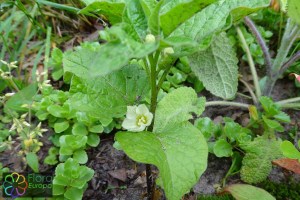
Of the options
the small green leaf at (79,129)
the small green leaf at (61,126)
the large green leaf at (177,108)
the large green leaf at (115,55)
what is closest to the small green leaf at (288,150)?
the large green leaf at (177,108)

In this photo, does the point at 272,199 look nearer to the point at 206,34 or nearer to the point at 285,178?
the point at 285,178

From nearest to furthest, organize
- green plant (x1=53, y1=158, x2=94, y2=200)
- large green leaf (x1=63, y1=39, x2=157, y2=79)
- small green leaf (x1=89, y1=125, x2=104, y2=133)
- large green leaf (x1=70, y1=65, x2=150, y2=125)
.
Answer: large green leaf (x1=63, y1=39, x2=157, y2=79) → large green leaf (x1=70, y1=65, x2=150, y2=125) → green plant (x1=53, y1=158, x2=94, y2=200) → small green leaf (x1=89, y1=125, x2=104, y2=133)

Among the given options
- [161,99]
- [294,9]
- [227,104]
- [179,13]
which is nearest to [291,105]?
[227,104]

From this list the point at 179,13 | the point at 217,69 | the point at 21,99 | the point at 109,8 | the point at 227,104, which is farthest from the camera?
the point at 227,104

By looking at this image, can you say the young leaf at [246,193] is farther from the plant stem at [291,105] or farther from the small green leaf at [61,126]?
the small green leaf at [61,126]

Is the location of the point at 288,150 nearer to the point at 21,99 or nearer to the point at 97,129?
the point at 97,129

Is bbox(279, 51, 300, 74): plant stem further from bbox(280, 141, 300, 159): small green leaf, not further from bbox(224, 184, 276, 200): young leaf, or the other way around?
→ bbox(224, 184, 276, 200): young leaf

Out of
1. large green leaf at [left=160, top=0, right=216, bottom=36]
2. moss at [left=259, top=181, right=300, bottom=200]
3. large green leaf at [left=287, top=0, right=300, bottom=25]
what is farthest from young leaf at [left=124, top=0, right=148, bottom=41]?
moss at [left=259, top=181, right=300, bottom=200]
